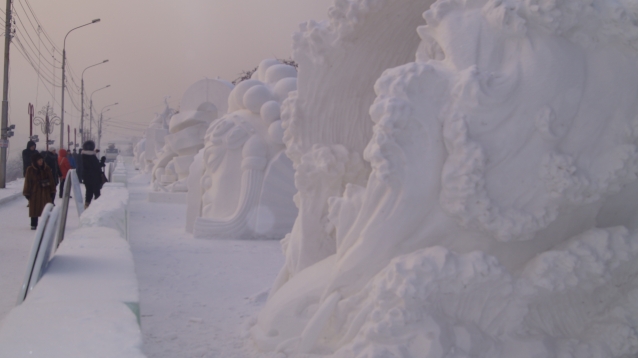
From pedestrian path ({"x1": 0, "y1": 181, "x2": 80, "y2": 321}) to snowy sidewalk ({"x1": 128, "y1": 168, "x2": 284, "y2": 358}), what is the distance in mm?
929

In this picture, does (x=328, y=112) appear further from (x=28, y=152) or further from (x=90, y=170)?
(x=28, y=152)

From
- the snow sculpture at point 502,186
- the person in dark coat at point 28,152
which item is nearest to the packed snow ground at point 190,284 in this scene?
the snow sculpture at point 502,186

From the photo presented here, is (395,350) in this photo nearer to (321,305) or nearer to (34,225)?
(321,305)

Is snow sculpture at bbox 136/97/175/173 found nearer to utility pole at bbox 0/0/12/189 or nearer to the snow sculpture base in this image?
utility pole at bbox 0/0/12/189

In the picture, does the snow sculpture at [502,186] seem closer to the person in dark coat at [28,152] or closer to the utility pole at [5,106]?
the person in dark coat at [28,152]

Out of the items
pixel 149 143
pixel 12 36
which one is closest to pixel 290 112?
pixel 12 36

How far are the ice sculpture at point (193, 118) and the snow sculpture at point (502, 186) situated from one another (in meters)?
9.20

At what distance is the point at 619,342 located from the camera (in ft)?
7.70

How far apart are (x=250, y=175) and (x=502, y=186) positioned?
456cm

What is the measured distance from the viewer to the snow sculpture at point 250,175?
21.6ft

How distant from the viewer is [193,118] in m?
12.1

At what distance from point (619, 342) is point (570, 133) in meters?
0.89

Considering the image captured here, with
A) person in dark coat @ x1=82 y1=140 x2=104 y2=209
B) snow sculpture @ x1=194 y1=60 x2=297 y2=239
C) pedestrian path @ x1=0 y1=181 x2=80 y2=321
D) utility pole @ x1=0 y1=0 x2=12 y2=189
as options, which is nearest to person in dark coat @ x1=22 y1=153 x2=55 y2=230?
pedestrian path @ x1=0 y1=181 x2=80 y2=321

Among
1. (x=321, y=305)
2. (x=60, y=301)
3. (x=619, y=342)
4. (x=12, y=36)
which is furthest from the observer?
(x=12, y=36)
